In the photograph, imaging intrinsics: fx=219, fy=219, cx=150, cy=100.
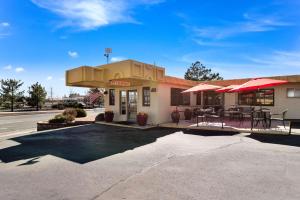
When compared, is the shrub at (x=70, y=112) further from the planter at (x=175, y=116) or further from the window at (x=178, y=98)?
the planter at (x=175, y=116)

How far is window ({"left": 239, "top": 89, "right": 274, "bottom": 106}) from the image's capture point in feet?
48.9

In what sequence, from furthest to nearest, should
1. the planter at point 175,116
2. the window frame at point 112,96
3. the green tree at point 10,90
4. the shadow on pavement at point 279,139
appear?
the green tree at point 10,90 → the window frame at point 112,96 → the planter at point 175,116 → the shadow on pavement at point 279,139

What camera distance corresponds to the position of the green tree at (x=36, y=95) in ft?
123

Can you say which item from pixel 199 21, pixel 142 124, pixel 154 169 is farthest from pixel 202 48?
pixel 154 169

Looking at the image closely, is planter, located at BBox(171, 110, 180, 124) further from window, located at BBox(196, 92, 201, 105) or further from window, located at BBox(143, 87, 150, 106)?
window, located at BBox(196, 92, 201, 105)

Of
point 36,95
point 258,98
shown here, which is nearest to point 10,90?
point 36,95

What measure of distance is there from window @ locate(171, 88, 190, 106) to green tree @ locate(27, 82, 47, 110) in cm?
3059

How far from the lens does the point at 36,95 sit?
37.3m

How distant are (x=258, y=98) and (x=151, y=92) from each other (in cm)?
799


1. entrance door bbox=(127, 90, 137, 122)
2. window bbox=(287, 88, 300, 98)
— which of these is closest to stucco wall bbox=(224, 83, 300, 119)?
window bbox=(287, 88, 300, 98)

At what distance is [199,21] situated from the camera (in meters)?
13.4

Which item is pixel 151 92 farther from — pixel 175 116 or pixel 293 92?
pixel 293 92

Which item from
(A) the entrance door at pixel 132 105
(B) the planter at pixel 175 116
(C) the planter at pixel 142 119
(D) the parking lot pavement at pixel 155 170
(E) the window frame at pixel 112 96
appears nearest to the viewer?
(D) the parking lot pavement at pixel 155 170

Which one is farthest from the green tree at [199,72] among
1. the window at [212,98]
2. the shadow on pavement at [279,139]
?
the shadow on pavement at [279,139]
